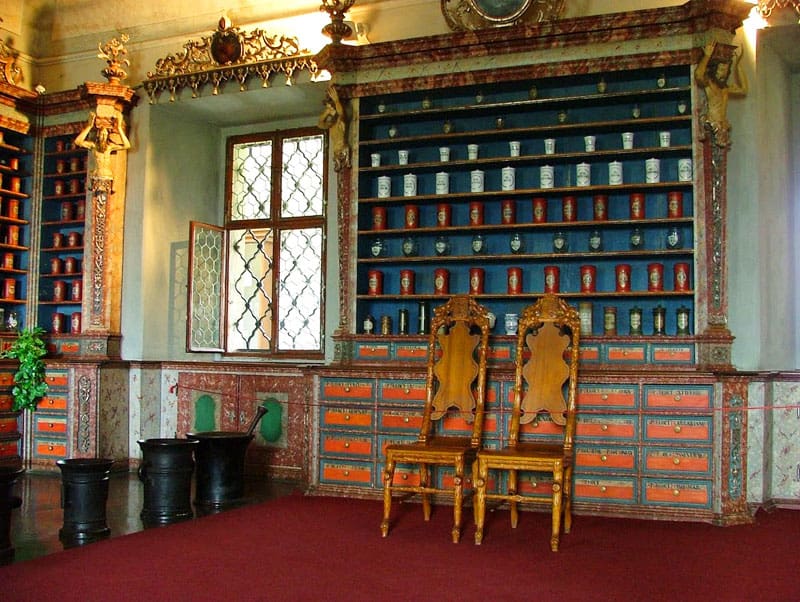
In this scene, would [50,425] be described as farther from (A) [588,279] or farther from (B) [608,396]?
(B) [608,396]

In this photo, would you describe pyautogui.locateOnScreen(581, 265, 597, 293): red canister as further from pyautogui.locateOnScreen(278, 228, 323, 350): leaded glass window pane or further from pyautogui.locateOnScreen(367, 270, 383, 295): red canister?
pyautogui.locateOnScreen(278, 228, 323, 350): leaded glass window pane

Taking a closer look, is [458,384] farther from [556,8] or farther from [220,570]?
[556,8]

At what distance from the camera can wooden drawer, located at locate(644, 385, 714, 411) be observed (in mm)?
5598

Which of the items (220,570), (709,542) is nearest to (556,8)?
(709,542)

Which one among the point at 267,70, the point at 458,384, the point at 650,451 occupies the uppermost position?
the point at 267,70

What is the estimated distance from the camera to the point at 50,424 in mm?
7945

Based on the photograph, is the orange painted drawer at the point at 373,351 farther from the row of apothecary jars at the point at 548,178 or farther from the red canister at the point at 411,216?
the row of apothecary jars at the point at 548,178

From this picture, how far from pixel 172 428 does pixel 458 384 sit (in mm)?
3334

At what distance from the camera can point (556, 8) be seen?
21.2ft

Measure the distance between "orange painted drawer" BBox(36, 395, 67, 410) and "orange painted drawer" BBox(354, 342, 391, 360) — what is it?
2.84 meters

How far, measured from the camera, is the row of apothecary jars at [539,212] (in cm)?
632

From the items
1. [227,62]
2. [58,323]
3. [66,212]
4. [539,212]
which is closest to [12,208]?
[66,212]

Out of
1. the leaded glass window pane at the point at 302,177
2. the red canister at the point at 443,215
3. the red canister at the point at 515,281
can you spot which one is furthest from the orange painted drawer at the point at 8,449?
the red canister at the point at 515,281

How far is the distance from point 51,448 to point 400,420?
3510mm
